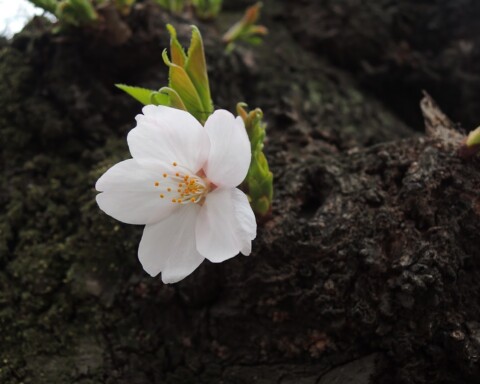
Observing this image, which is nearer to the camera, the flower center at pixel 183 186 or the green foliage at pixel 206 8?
the flower center at pixel 183 186

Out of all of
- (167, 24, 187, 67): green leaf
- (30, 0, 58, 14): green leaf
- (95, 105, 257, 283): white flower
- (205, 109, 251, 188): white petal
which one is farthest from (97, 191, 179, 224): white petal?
(30, 0, 58, 14): green leaf

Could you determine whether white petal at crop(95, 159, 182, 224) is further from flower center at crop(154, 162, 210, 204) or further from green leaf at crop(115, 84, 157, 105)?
green leaf at crop(115, 84, 157, 105)

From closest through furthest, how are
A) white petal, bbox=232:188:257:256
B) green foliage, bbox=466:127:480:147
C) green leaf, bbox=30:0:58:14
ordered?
white petal, bbox=232:188:257:256 → green foliage, bbox=466:127:480:147 → green leaf, bbox=30:0:58:14

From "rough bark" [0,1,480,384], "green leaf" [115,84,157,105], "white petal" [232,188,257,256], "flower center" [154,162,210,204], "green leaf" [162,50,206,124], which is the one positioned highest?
"green leaf" [162,50,206,124]

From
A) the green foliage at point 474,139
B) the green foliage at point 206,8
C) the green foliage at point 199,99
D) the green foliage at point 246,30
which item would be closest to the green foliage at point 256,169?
the green foliage at point 199,99

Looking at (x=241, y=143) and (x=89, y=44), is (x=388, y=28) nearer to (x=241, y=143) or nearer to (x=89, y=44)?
(x=89, y=44)

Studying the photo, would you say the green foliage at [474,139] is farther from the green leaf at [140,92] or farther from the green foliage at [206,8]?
the green foliage at [206,8]

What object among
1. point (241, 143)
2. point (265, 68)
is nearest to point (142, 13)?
point (265, 68)
